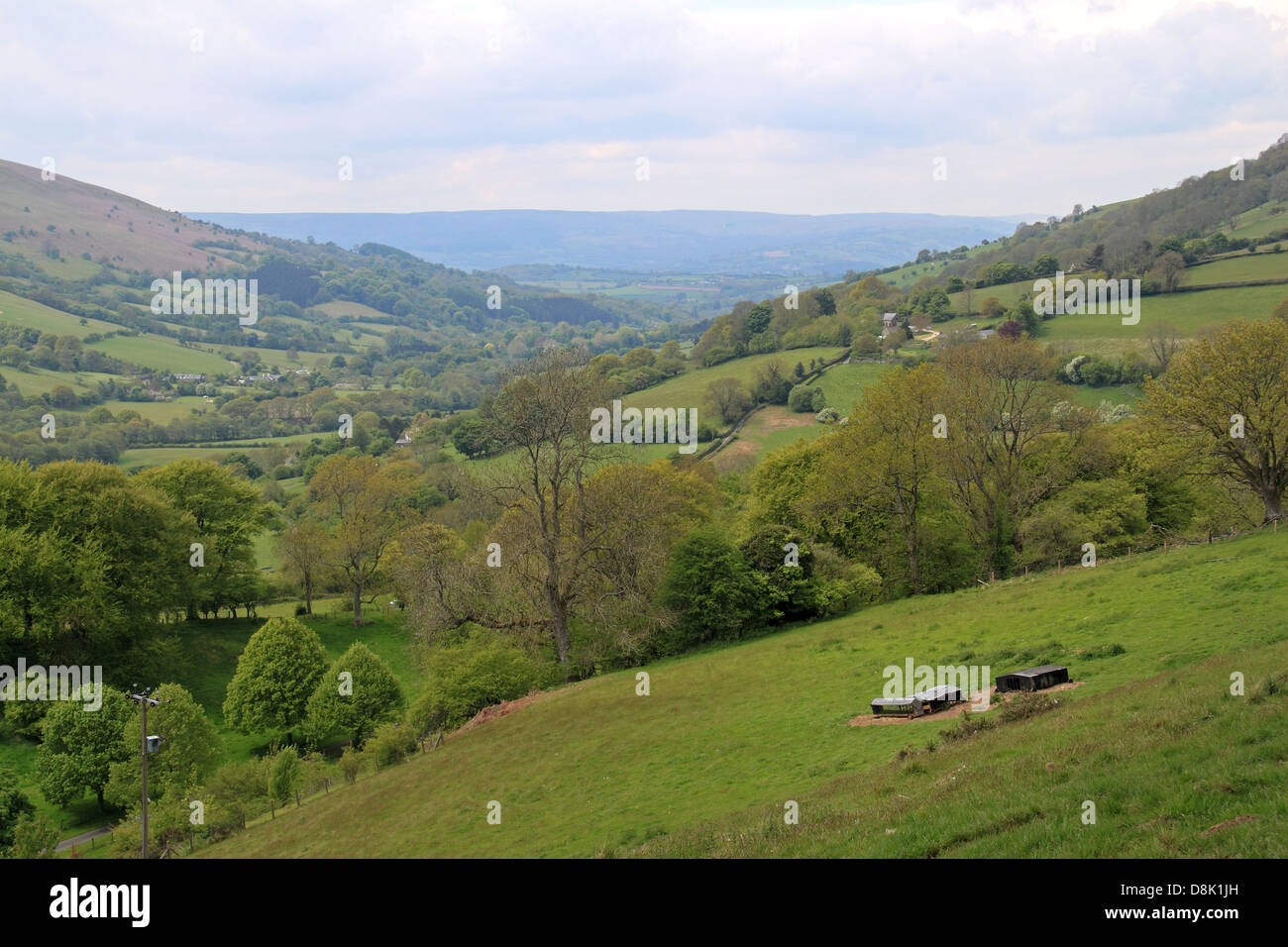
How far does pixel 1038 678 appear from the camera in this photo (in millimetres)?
20453

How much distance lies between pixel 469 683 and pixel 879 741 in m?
20.2

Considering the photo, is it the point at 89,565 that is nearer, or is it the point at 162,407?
the point at 89,565

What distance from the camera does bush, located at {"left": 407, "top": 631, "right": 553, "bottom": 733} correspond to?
114ft

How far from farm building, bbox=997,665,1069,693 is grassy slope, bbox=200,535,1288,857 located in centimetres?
80

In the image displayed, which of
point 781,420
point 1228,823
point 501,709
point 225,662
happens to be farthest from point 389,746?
point 781,420

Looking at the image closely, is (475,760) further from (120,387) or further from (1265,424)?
(120,387)

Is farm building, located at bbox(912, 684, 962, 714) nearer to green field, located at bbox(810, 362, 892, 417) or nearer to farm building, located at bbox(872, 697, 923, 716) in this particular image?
farm building, located at bbox(872, 697, 923, 716)

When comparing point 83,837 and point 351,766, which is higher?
point 351,766

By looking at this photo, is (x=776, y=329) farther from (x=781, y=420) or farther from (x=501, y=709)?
(x=501, y=709)

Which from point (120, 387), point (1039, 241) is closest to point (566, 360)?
Answer: point (120, 387)

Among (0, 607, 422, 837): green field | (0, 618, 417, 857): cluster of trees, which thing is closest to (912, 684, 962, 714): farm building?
(0, 618, 417, 857): cluster of trees

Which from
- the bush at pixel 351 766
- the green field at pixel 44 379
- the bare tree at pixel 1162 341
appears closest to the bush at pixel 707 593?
Result: the bush at pixel 351 766

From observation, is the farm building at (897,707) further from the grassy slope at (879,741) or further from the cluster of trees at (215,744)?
the cluster of trees at (215,744)
